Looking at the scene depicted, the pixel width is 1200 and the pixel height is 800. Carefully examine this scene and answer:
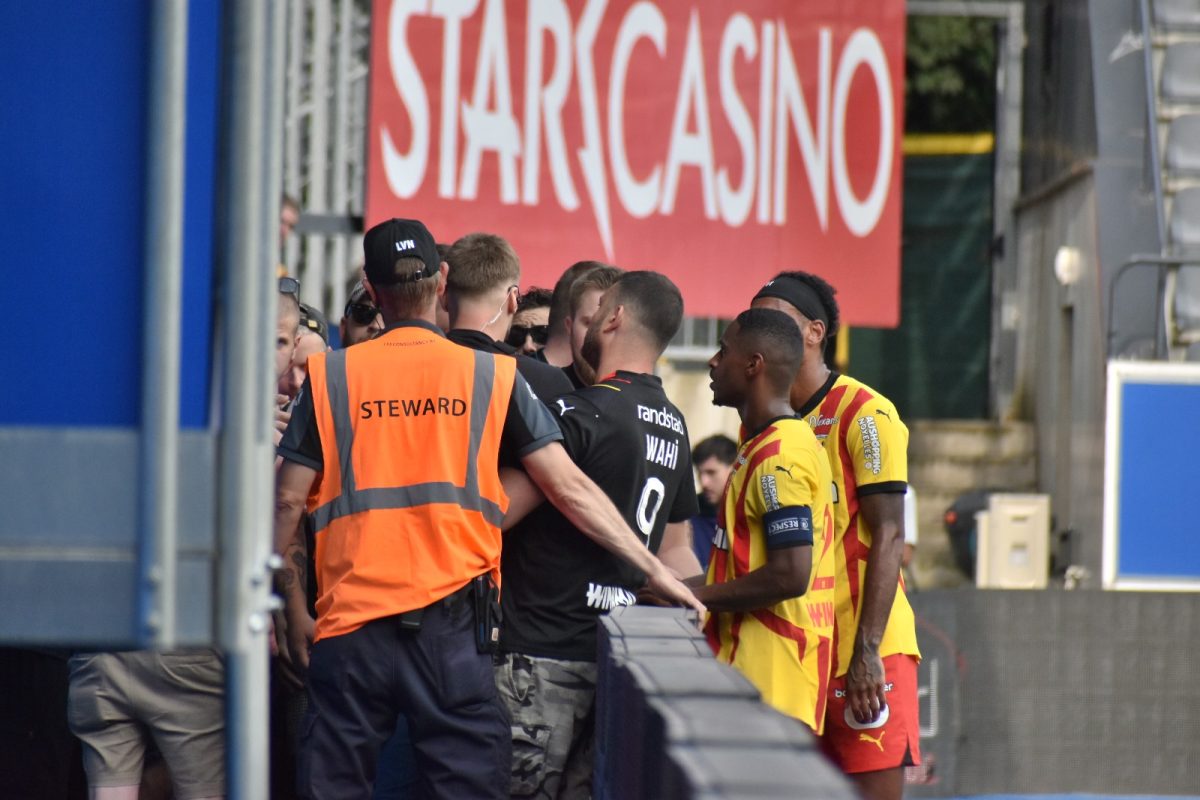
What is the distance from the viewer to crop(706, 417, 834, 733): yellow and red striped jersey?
178 inches

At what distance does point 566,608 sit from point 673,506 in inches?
23.0

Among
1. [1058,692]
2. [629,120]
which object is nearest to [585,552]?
[1058,692]

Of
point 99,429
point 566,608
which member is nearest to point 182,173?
point 99,429

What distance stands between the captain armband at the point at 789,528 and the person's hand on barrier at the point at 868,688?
0.55 m

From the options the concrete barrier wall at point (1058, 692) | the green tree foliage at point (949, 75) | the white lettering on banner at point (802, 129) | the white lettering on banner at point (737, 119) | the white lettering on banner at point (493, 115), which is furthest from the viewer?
the green tree foliage at point (949, 75)

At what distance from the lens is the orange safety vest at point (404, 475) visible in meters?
4.26

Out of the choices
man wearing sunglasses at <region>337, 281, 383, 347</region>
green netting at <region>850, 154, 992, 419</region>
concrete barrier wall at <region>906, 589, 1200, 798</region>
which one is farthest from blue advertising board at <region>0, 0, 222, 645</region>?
green netting at <region>850, 154, 992, 419</region>


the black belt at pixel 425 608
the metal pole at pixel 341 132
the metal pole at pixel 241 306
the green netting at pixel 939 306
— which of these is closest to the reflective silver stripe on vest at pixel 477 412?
the black belt at pixel 425 608

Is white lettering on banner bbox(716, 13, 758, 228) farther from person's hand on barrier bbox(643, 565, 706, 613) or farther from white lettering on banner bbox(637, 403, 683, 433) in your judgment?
person's hand on barrier bbox(643, 565, 706, 613)

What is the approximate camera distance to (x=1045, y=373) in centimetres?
1373

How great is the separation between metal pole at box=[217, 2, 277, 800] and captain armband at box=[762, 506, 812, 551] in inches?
94.7

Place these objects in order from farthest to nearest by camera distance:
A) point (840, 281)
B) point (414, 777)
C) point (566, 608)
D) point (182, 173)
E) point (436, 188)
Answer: point (840, 281) → point (436, 188) → point (414, 777) → point (566, 608) → point (182, 173)

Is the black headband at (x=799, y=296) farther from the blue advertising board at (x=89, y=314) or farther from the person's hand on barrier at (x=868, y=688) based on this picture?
the blue advertising board at (x=89, y=314)

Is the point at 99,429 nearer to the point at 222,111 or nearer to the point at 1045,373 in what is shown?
the point at 222,111
